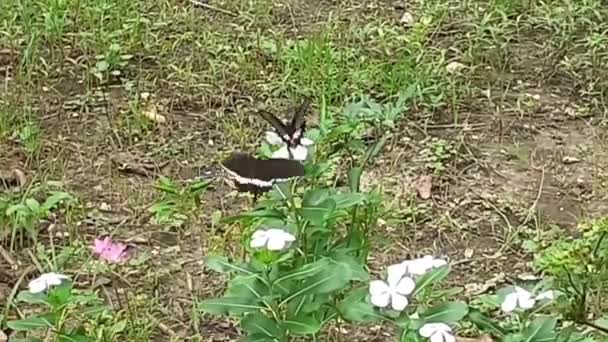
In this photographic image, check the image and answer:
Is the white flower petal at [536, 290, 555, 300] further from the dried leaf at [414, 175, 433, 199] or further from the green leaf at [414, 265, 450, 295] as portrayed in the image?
the dried leaf at [414, 175, 433, 199]

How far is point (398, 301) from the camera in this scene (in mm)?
1985

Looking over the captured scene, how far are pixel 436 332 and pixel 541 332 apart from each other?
22 cm

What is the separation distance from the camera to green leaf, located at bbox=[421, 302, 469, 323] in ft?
6.61

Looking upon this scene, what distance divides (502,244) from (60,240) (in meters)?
1.15

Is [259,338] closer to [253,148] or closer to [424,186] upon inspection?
[424,186]

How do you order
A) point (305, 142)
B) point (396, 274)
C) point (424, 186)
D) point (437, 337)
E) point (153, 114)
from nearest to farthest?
point (437, 337)
point (396, 274)
point (305, 142)
point (424, 186)
point (153, 114)

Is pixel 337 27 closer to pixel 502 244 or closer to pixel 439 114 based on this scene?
pixel 439 114

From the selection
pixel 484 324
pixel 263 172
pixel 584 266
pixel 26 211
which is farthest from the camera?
pixel 26 211

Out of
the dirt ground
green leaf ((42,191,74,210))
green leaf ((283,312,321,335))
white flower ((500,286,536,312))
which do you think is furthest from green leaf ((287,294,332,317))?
green leaf ((42,191,74,210))

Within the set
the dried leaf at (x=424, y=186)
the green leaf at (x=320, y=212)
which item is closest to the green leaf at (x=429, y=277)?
the green leaf at (x=320, y=212)

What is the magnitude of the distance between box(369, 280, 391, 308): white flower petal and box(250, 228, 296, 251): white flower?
0.16 metres

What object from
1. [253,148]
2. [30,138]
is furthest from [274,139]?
[30,138]

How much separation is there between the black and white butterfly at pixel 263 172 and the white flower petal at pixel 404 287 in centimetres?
36

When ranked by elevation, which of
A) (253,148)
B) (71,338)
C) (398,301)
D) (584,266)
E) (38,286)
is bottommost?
(253,148)
